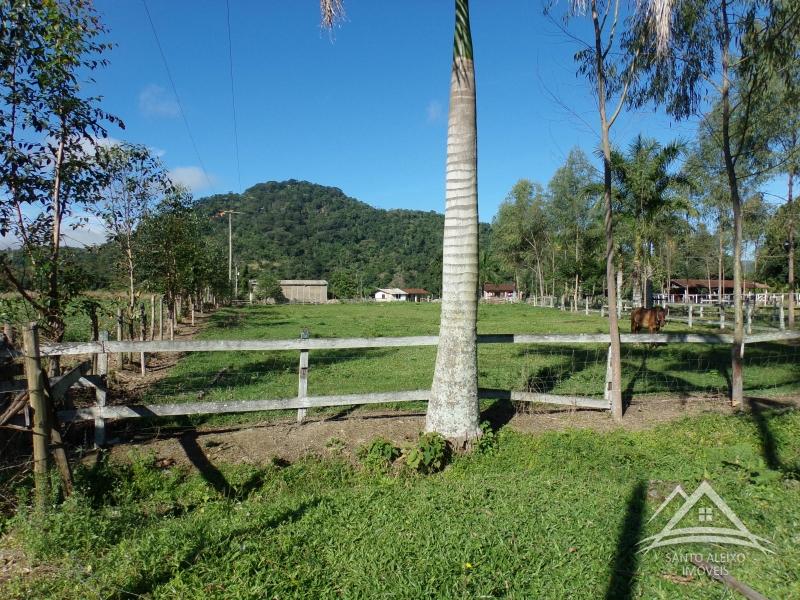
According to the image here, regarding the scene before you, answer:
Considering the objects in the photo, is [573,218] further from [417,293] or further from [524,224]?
[417,293]

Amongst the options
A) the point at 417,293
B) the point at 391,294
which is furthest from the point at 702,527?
the point at 417,293

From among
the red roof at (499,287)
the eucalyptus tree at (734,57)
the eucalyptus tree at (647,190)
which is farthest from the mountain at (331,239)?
the eucalyptus tree at (734,57)

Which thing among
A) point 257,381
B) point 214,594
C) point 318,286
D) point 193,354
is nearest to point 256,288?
point 318,286

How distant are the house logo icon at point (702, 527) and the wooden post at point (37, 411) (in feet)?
15.6

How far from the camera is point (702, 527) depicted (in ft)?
13.5

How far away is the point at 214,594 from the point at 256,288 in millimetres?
82962

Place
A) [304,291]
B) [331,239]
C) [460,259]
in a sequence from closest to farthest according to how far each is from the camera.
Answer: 1. [460,259]
2. [304,291]
3. [331,239]

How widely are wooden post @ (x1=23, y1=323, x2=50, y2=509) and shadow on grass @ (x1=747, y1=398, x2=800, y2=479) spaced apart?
684 cm

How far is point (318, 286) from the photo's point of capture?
9644 cm

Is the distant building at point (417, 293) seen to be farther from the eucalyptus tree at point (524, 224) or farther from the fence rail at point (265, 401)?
the fence rail at point (265, 401)

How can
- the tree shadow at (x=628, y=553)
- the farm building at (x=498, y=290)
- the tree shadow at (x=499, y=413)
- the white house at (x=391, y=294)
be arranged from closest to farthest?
the tree shadow at (x=628, y=553), the tree shadow at (x=499, y=413), the farm building at (x=498, y=290), the white house at (x=391, y=294)

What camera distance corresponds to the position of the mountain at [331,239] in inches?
A: 5039

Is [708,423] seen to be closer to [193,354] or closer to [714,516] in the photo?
[714,516]

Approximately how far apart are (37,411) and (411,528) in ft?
10.4
